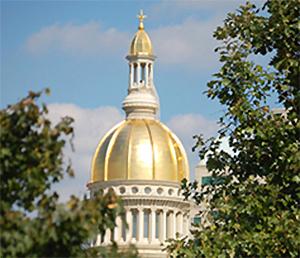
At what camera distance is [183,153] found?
95625 mm

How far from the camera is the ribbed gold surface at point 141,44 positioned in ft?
333

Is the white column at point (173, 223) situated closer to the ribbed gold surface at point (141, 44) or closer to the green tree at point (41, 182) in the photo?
the ribbed gold surface at point (141, 44)

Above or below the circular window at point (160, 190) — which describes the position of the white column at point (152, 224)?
below

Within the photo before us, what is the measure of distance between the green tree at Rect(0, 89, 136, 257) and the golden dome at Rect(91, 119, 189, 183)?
83.8 meters

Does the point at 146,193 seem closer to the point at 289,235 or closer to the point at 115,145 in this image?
the point at 115,145

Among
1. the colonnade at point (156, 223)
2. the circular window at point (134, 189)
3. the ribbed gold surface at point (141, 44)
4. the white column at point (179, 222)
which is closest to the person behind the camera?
the circular window at point (134, 189)

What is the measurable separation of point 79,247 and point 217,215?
9.36 metres

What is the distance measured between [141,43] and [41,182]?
310 feet

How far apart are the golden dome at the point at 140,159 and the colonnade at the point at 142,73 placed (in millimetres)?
7631

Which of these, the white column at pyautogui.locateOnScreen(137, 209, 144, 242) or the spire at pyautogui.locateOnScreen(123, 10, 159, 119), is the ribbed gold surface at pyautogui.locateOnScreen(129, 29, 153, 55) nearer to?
the spire at pyautogui.locateOnScreen(123, 10, 159, 119)

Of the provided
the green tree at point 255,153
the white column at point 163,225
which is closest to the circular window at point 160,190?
the white column at point 163,225

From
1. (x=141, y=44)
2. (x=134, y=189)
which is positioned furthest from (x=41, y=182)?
(x=141, y=44)

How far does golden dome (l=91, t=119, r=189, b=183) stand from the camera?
93.7 m

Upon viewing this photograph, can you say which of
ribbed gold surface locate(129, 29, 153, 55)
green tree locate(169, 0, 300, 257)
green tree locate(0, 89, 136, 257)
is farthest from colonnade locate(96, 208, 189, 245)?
green tree locate(0, 89, 136, 257)
